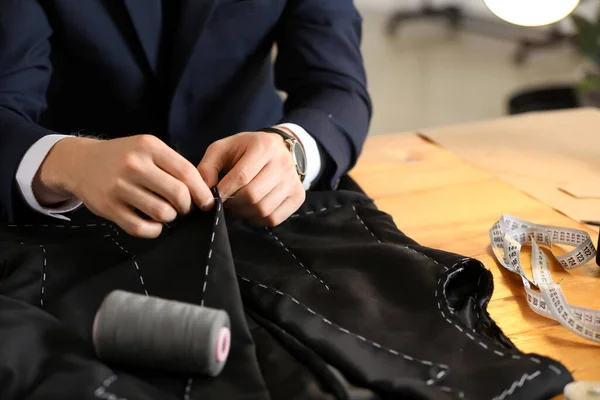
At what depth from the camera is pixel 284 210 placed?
2.39 ft

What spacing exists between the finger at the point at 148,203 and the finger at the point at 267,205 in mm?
88

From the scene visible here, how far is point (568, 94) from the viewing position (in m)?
2.10

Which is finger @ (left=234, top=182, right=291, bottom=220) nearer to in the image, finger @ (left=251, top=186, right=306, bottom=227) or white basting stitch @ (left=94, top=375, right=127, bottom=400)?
finger @ (left=251, top=186, right=306, bottom=227)

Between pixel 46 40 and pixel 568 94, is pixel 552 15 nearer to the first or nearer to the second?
pixel 46 40

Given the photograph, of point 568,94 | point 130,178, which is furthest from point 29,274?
point 568,94

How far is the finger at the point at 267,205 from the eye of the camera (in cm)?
71

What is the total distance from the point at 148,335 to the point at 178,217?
0.19 m

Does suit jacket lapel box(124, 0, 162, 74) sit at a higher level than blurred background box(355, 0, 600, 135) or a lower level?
higher

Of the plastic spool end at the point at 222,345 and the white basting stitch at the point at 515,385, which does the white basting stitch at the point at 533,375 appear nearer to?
the white basting stitch at the point at 515,385

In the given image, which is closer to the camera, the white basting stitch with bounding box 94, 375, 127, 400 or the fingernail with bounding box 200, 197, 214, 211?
the white basting stitch with bounding box 94, 375, 127, 400

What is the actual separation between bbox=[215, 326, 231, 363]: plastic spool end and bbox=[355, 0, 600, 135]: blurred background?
249 cm

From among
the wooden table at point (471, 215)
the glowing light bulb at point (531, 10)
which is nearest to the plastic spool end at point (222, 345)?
the wooden table at point (471, 215)

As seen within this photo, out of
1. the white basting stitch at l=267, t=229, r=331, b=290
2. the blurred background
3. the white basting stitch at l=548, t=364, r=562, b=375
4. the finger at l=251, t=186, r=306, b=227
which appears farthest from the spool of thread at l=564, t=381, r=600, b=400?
the blurred background

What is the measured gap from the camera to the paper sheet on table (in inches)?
36.0
